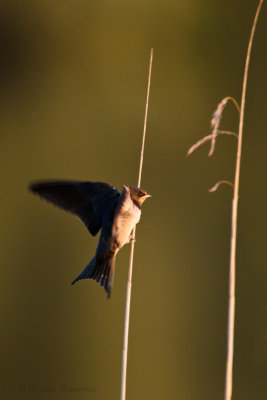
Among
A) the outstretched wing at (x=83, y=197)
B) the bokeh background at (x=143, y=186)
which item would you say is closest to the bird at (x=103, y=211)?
the outstretched wing at (x=83, y=197)

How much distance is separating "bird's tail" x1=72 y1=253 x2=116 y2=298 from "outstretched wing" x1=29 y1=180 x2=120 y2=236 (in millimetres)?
94

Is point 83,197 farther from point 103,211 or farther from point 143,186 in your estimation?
point 143,186

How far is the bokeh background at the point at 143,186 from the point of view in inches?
64.4

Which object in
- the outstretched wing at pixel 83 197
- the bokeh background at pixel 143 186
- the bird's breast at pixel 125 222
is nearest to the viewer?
the outstretched wing at pixel 83 197

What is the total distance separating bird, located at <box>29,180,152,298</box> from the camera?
1.17 m

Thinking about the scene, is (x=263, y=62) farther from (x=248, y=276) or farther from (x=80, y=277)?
(x=80, y=277)

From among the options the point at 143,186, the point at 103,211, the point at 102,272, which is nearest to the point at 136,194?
the point at 103,211

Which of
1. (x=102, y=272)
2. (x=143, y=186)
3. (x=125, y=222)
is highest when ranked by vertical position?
(x=143, y=186)

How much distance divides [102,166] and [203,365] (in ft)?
2.96

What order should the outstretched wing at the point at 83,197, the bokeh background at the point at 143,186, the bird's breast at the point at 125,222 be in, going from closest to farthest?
the outstretched wing at the point at 83,197 < the bird's breast at the point at 125,222 < the bokeh background at the point at 143,186

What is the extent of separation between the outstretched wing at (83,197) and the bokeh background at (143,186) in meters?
0.47

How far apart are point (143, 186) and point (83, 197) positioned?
0.56 meters

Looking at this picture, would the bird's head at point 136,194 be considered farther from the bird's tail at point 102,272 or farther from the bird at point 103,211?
the bird's tail at point 102,272

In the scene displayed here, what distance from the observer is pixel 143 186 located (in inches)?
69.1
